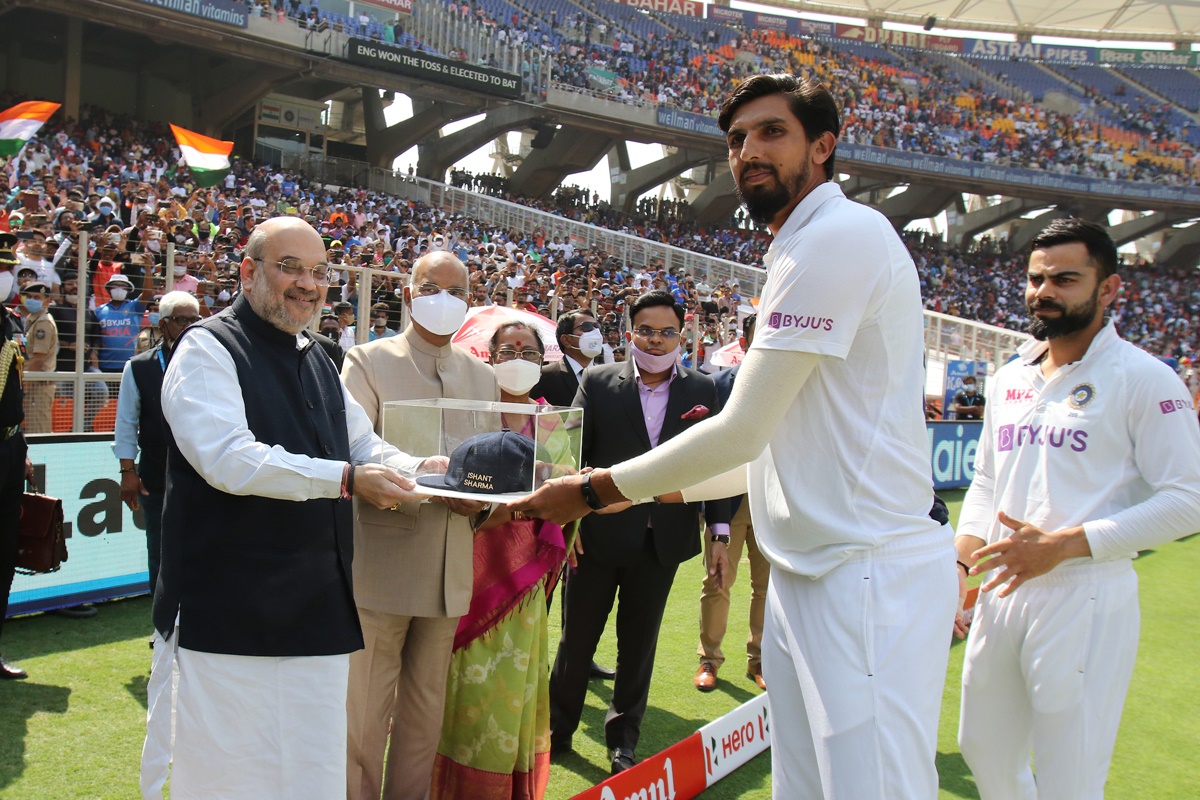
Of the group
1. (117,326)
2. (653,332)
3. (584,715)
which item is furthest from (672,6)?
(584,715)

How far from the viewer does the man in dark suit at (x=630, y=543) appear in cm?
412

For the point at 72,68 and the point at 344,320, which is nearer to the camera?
the point at 344,320

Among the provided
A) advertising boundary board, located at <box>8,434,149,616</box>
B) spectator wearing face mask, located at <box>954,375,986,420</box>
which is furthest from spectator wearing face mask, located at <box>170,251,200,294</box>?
spectator wearing face mask, located at <box>954,375,986,420</box>

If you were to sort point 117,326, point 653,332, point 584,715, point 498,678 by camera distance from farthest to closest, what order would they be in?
point 117,326 < point 584,715 < point 653,332 < point 498,678

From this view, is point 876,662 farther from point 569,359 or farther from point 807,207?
point 569,359

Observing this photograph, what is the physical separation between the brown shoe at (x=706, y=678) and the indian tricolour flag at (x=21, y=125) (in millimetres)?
11160

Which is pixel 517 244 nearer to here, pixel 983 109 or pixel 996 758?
pixel 996 758

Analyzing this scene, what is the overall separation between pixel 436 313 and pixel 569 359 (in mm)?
2886

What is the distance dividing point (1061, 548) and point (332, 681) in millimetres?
2023

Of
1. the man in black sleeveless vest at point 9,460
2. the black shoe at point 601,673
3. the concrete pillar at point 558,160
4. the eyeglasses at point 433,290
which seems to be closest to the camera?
the eyeglasses at point 433,290

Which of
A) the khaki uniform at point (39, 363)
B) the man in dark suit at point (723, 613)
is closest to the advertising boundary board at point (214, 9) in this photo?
the khaki uniform at point (39, 363)

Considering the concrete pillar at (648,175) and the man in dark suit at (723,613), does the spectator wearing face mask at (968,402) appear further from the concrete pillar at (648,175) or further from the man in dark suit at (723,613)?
the concrete pillar at (648,175)

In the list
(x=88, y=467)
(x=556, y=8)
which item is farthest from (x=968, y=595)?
(x=556, y=8)

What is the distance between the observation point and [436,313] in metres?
3.35
